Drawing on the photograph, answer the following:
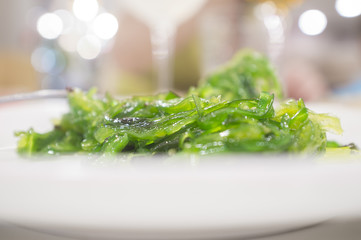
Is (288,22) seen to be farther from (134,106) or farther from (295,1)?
(134,106)

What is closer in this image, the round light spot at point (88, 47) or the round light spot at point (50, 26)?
the round light spot at point (88, 47)

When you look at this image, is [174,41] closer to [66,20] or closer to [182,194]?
[182,194]

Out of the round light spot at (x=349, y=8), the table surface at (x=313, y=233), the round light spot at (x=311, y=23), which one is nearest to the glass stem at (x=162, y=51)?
the table surface at (x=313, y=233)

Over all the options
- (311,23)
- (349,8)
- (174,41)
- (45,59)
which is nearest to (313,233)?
(174,41)

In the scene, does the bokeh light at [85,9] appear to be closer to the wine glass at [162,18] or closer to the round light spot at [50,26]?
the round light spot at [50,26]

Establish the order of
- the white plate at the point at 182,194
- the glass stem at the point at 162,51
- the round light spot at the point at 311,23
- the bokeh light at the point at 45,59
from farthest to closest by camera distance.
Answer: the bokeh light at the point at 45,59, the round light spot at the point at 311,23, the glass stem at the point at 162,51, the white plate at the point at 182,194

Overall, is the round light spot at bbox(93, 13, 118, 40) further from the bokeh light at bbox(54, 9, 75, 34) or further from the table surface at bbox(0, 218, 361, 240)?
the table surface at bbox(0, 218, 361, 240)

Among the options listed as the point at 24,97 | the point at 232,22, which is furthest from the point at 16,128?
the point at 232,22
